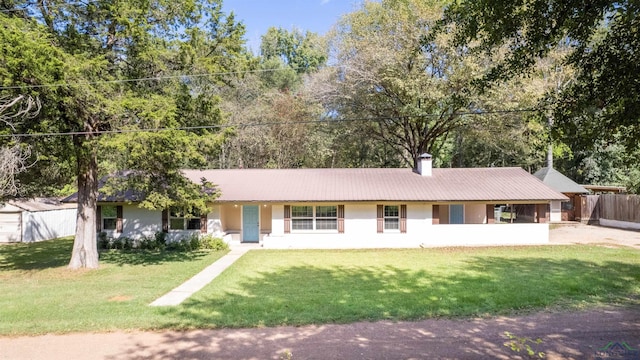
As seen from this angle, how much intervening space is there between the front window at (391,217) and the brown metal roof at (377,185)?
2.32ft

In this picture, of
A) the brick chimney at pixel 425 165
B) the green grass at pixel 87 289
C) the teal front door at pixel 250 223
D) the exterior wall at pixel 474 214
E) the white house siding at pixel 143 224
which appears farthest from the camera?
the brick chimney at pixel 425 165

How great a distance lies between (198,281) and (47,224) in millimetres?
17787

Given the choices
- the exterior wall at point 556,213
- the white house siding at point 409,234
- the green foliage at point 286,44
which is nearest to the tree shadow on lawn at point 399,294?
the white house siding at point 409,234

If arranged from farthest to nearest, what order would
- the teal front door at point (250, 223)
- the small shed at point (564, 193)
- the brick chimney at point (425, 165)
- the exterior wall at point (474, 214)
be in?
the small shed at point (564, 193) → the brick chimney at point (425, 165) → the exterior wall at point (474, 214) → the teal front door at point (250, 223)

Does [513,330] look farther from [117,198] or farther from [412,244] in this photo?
[117,198]

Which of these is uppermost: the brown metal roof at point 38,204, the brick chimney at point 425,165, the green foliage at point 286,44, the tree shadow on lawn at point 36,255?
the green foliage at point 286,44

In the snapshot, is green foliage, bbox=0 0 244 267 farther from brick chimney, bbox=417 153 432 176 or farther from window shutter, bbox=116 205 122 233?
brick chimney, bbox=417 153 432 176

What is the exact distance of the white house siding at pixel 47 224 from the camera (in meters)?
22.5

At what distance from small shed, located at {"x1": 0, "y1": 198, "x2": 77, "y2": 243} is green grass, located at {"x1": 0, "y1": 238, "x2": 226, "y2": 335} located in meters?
5.00

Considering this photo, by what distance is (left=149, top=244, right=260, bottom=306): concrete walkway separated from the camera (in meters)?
9.44

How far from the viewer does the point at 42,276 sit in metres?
12.7

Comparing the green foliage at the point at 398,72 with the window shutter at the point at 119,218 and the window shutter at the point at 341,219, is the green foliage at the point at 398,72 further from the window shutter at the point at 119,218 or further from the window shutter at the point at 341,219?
the window shutter at the point at 119,218

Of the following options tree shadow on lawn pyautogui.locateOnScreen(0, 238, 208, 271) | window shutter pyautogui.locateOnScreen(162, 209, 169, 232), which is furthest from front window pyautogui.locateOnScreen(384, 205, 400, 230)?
window shutter pyautogui.locateOnScreen(162, 209, 169, 232)

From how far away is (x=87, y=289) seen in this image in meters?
10.7
